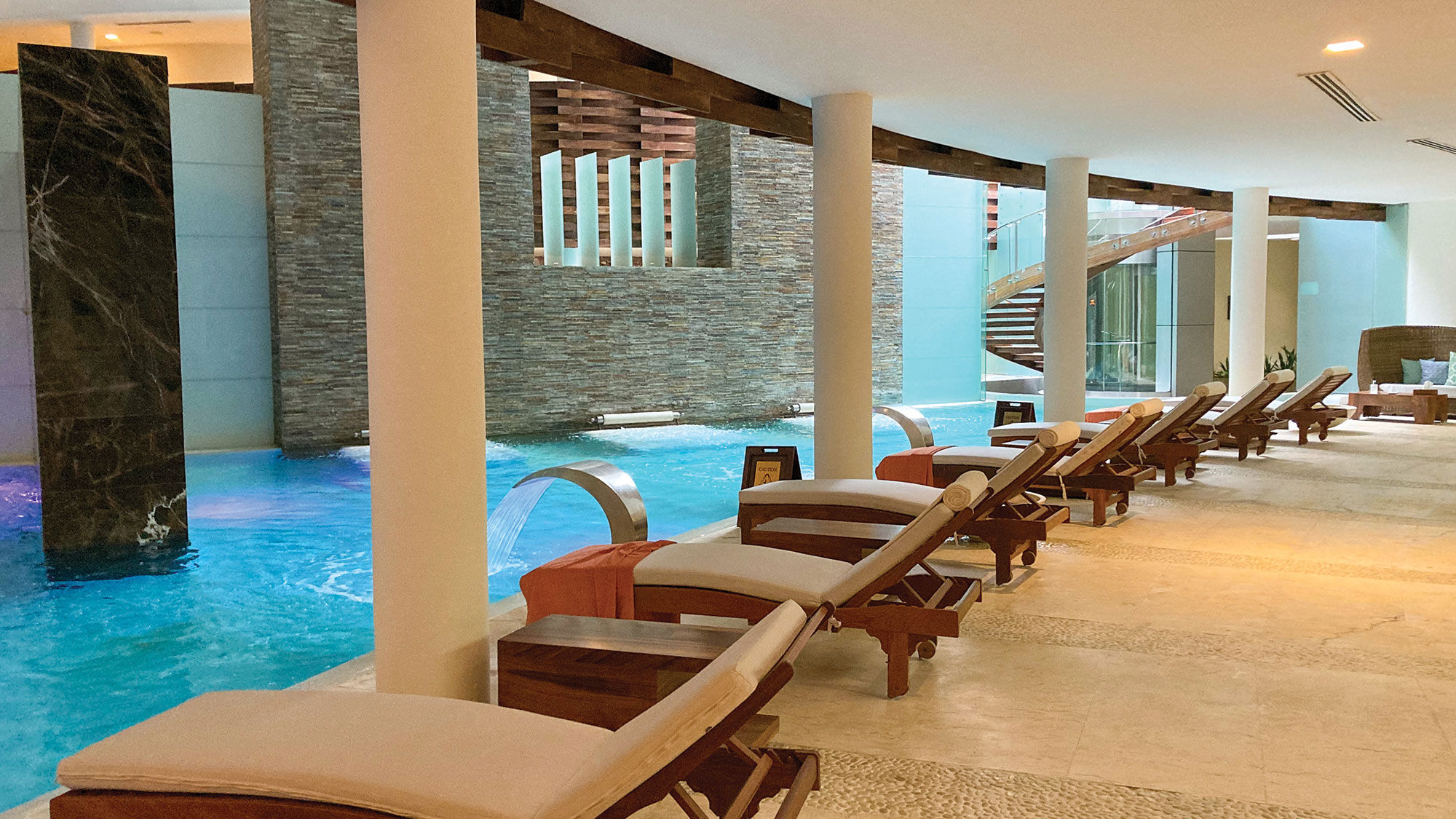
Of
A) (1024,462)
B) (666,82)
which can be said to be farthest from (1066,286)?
(1024,462)

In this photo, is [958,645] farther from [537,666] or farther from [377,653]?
[377,653]

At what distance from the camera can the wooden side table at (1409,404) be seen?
1373cm

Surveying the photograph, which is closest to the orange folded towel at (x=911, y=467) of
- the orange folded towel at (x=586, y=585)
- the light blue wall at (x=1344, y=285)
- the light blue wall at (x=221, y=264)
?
the orange folded towel at (x=586, y=585)

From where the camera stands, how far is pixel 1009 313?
19.2m

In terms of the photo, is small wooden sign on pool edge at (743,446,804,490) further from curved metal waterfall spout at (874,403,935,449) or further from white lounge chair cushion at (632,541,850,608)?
white lounge chair cushion at (632,541,850,608)

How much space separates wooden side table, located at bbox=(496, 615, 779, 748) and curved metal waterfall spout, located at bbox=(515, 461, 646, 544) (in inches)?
83.1

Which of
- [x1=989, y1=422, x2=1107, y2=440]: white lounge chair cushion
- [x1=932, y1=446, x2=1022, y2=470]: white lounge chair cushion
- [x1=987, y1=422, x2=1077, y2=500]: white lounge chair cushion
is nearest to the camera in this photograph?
[x1=987, y1=422, x2=1077, y2=500]: white lounge chair cushion

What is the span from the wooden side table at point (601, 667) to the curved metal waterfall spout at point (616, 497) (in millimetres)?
2110

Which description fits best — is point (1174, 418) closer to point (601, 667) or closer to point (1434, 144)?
point (1434, 144)

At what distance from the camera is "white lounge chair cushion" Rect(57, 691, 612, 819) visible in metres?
2.05

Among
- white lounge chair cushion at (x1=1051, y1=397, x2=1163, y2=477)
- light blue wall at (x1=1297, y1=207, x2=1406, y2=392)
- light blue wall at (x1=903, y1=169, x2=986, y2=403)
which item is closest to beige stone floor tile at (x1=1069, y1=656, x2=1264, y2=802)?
white lounge chair cushion at (x1=1051, y1=397, x2=1163, y2=477)

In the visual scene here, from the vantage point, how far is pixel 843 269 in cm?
724

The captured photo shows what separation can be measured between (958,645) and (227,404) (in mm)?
10722

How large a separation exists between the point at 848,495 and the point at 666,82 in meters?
2.84
